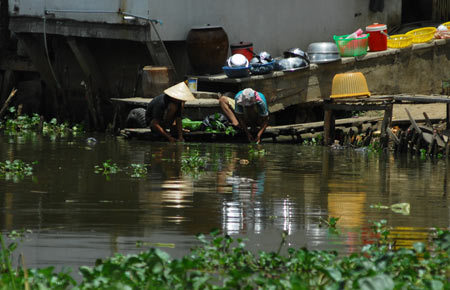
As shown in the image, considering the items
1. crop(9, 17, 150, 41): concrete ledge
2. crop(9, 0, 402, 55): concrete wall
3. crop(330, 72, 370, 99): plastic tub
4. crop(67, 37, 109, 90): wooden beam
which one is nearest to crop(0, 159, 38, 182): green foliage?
crop(330, 72, 370, 99): plastic tub

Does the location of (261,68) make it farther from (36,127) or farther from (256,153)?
(36,127)

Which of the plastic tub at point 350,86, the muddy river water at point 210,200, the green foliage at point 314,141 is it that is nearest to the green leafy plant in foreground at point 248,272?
the muddy river water at point 210,200

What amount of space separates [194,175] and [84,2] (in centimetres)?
907

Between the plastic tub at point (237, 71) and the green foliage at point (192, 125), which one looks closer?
the green foliage at point (192, 125)

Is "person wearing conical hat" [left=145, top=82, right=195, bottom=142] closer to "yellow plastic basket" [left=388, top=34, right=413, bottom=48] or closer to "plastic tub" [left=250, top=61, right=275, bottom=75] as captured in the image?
"plastic tub" [left=250, top=61, right=275, bottom=75]

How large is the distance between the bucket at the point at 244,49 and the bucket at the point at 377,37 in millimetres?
2636

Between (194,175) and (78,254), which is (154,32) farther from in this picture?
(78,254)

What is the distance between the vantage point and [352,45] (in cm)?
2023

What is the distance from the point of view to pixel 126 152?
1612 centimetres

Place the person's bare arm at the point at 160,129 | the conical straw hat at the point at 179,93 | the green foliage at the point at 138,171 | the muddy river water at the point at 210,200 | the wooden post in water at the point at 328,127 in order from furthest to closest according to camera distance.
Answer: the person's bare arm at the point at 160,129 → the wooden post in water at the point at 328,127 → the conical straw hat at the point at 179,93 → the green foliage at the point at 138,171 → the muddy river water at the point at 210,200

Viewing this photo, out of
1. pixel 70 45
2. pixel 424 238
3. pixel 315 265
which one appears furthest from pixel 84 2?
pixel 315 265

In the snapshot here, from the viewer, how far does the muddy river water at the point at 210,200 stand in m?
8.11

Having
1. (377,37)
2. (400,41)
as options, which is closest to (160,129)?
(377,37)

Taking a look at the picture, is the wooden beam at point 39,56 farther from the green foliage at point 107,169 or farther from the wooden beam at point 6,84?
the green foliage at point 107,169
